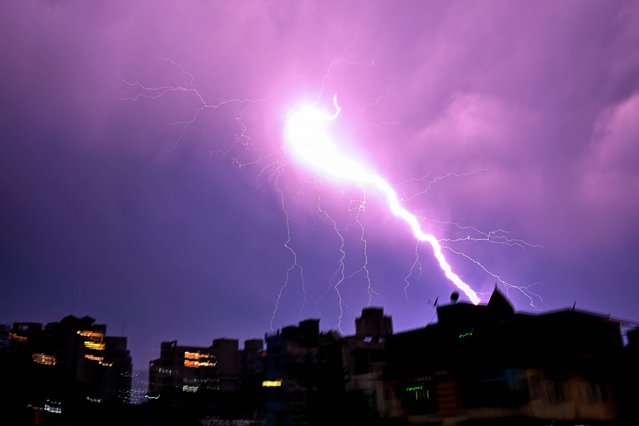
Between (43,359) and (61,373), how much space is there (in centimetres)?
402

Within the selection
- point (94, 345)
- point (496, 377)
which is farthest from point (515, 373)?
point (94, 345)

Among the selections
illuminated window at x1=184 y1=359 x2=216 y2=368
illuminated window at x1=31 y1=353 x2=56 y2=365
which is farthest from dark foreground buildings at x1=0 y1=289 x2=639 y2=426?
illuminated window at x1=184 y1=359 x2=216 y2=368

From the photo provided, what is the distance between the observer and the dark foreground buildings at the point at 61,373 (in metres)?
48.5

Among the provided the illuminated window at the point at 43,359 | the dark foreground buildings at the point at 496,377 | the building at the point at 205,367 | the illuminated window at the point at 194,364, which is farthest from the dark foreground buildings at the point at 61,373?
the dark foreground buildings at the point at 496,377

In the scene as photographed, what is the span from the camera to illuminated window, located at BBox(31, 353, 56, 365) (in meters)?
68.3

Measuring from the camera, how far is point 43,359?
70.2 metres

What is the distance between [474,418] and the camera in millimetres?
23141

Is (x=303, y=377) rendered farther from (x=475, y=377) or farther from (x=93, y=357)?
(x=93, y=357)

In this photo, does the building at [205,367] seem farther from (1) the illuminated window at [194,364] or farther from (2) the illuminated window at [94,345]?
(2) the illuminated window at [94,345]

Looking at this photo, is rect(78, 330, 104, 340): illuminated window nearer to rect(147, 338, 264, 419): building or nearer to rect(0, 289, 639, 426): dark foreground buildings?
rect(147, 338, 264, 419): building

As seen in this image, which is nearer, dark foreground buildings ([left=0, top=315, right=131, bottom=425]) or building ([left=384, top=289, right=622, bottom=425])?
building ([left=384, top=289, right=622, bottom=425])

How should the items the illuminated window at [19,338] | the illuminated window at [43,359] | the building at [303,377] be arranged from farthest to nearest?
1. the illuminated window at [19,338]
2. the illuminated window at [43,359]
3. the building at [303,377]

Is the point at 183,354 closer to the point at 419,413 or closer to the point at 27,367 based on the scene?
the point at 27,367

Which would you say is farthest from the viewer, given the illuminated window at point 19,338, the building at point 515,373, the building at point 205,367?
the building at point 205,367
